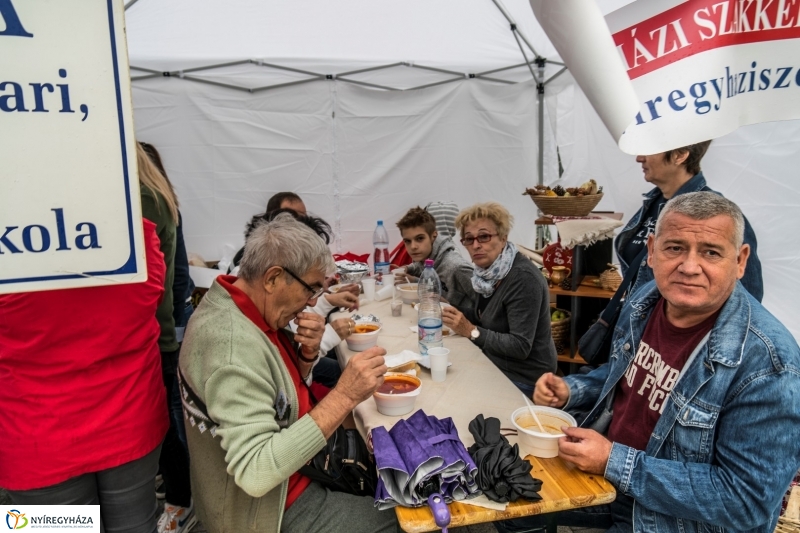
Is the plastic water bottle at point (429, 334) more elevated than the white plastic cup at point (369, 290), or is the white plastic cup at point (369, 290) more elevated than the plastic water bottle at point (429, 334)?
the plastic water bottle at point (429, 334)

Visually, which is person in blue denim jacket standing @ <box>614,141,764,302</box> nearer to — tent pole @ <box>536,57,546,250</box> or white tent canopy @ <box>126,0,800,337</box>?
white tent canopy @ <box>126,0,800,337</box>

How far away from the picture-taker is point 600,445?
63.0 inches

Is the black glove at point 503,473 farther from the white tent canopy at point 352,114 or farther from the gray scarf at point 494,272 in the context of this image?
the white tent canopy at point 352,114

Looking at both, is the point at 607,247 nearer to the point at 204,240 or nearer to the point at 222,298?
the point at 222,298

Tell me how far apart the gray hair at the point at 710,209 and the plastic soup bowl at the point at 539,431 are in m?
0.86

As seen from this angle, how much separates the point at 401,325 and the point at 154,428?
188 cm

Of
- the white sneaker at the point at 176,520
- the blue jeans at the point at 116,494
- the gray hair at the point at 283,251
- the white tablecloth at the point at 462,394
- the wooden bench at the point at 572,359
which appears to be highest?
the gray hair at the point at 283,251

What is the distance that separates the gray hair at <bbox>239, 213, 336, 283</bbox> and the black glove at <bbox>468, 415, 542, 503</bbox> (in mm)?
922

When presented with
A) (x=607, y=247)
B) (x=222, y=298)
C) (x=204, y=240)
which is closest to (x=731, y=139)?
(x=607, y=247)

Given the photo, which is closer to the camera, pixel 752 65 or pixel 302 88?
pixel 752 65

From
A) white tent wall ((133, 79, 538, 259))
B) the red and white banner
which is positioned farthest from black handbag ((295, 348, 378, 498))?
white tent wall ((133, 79, 538, 259))

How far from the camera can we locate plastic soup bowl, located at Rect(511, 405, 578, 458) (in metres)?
1.70

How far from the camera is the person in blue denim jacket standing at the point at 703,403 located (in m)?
1.41

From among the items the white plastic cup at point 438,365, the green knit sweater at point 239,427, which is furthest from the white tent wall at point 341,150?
the green knit sweater at point 239,427
